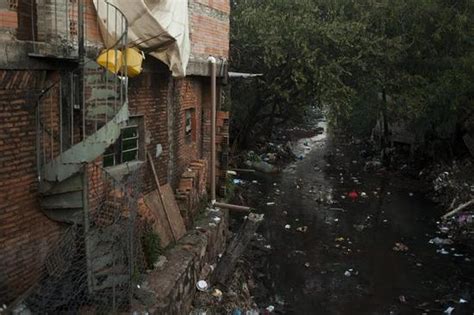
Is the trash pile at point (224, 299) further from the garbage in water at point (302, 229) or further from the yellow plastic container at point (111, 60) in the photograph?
the garbage in water at point (302, 229)

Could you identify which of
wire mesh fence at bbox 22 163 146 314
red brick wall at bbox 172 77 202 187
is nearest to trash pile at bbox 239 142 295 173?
red brick wall at bbox 172 77 202 187

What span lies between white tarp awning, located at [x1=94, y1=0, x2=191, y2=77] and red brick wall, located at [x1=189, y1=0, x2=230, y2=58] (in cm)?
205

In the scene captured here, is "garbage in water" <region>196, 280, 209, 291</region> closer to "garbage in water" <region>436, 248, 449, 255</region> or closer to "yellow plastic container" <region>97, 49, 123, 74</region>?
"yellow plastic container" <region>97, 49, 123, 74</region>

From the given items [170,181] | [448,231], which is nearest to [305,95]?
[448,231]

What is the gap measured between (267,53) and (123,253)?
12.4 m

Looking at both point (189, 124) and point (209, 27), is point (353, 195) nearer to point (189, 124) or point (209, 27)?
point (189, 124)

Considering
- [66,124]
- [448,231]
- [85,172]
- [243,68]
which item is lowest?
[448,231]

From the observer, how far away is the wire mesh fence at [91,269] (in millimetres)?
5371

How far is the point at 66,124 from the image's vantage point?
5754 millimetres

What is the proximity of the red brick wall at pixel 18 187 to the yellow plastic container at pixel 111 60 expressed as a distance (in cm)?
72

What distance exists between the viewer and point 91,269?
18.0 ft

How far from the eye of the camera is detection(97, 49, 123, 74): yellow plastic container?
18.1 feet

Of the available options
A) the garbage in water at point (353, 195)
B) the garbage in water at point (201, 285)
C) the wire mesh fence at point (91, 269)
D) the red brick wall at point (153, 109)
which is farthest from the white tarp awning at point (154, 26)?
the garbage in water at point (353, 195)

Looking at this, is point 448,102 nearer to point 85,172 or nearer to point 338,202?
point 338,202
